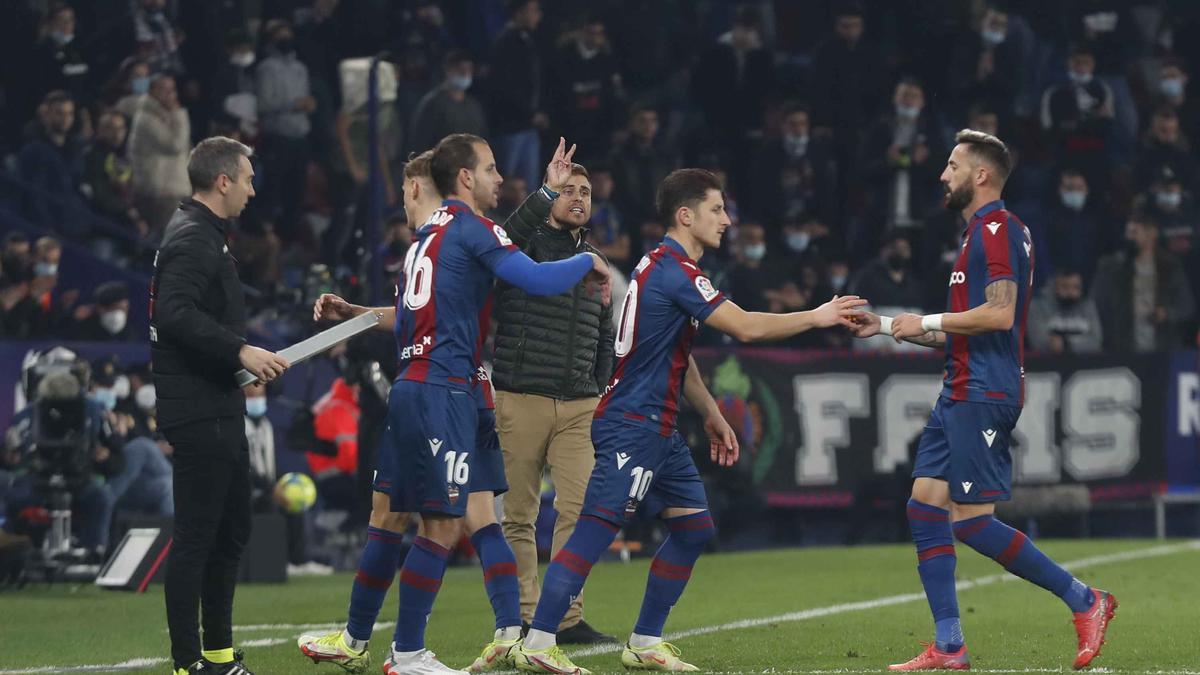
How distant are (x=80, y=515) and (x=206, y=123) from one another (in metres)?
5.70

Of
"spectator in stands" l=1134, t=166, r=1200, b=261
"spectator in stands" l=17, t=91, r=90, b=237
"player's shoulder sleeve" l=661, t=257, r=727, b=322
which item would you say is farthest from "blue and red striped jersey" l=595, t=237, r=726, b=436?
"spectator in stands" l=1134, t=166, r=1200, b=261

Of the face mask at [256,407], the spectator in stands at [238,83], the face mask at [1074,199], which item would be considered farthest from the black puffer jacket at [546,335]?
the face mask at [1074,199]

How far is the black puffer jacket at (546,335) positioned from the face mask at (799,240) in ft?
36.8

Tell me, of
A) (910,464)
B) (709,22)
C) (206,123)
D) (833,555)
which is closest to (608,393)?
(833,555)

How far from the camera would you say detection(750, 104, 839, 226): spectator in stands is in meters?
21.7

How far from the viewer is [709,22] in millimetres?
24359

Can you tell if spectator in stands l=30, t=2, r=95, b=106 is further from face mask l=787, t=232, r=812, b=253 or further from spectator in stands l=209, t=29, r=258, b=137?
face mask l=787, t=232, r=812, b=253

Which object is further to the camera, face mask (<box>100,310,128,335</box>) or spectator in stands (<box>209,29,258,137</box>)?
spectator in stands (<box>209,29,258,137</box>)

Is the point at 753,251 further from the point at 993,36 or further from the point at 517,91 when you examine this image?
the point at 993,36

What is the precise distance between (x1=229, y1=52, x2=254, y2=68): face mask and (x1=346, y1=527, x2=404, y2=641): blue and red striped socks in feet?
41.5

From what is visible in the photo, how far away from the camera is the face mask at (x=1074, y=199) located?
2155 centimetres

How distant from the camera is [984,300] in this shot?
28.1 feet

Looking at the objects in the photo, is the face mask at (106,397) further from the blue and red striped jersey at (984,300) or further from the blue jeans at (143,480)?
the blue and red striped jersey at (984,300)

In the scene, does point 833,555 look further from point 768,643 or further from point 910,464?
point 768,643
